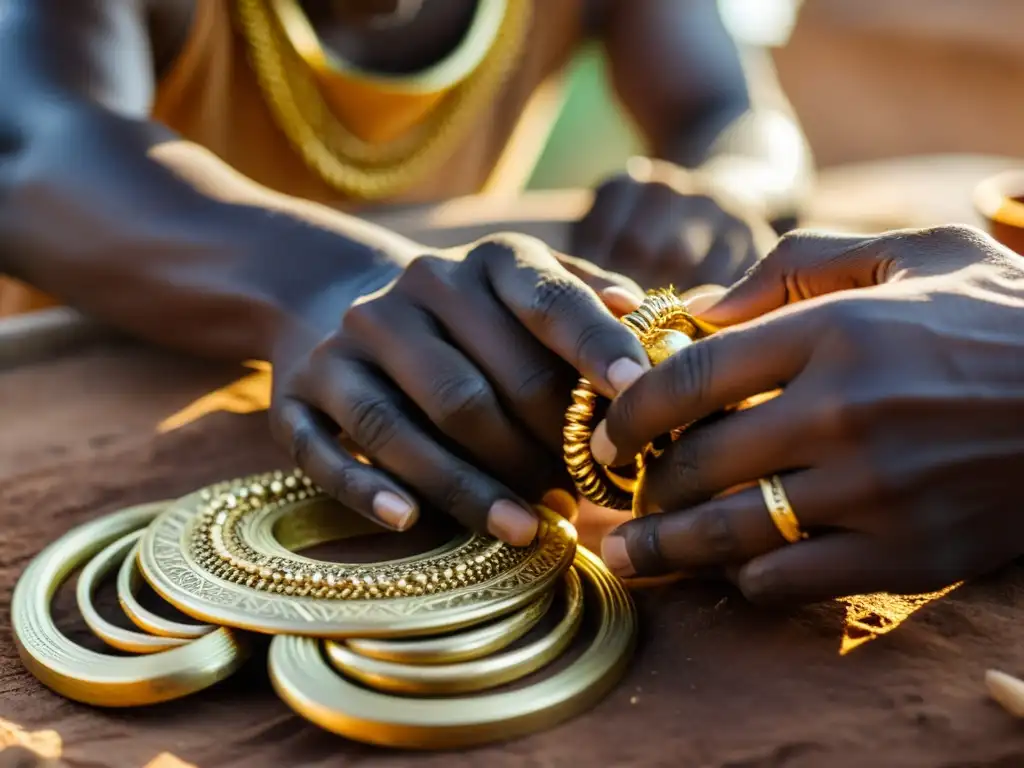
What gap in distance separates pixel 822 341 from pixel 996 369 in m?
0.09

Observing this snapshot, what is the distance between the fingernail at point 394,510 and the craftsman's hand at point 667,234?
1.61 feet

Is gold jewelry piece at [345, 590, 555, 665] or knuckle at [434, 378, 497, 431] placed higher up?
knuckle at [434, 378, 497, 431]

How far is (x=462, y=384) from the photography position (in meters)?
0.65

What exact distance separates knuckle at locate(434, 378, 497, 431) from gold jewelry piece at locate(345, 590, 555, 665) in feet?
0.43

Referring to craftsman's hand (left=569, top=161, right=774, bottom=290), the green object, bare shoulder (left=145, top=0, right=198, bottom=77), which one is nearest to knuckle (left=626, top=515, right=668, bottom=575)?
craftsman's hand (left=569, top=161, right=774, bottom=290)

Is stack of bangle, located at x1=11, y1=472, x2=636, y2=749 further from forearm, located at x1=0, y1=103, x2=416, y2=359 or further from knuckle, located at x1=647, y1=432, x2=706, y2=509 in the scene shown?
forearm, located at x1=0, y1=103, x2=416, y2=359

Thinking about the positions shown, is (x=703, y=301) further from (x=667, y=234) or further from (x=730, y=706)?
(x=667, y=234)

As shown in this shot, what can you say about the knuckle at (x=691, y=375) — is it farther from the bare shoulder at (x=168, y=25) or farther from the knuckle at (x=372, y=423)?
the bare shoulder at (x=168, y=25)

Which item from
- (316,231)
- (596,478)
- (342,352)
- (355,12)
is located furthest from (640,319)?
(355,12)

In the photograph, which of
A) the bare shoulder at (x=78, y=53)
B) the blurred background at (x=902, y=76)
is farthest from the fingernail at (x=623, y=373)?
the blurred background at (x=902, y=76)

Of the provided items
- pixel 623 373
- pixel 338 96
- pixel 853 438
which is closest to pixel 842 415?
pixel 853 438

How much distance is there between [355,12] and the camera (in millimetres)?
Result: 1296

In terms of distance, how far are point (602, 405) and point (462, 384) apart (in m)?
0.08

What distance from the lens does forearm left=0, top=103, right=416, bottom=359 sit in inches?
33.2
